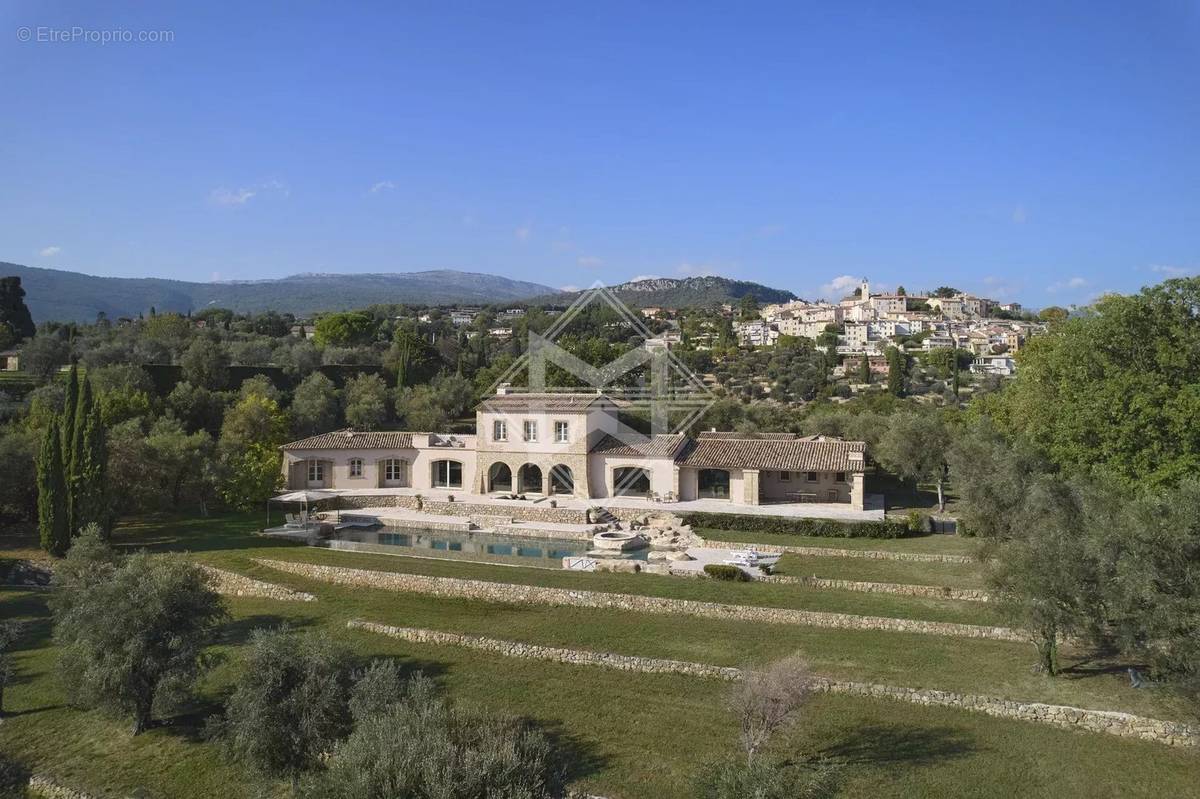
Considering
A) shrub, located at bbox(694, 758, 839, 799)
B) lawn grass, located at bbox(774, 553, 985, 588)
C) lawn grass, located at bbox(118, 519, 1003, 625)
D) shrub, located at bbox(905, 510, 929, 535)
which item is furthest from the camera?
shrub, located at bbox(905, 510, 929, 535)

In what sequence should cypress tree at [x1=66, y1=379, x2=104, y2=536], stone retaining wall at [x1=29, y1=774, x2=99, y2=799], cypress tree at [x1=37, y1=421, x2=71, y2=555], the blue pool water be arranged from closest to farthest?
1. stone retaining wall at [x1=29, y1=774, x2=99, y2=799]
2. cypress tree at [x1=37, y1=421, x2=71, y2=555]
3. cypress tree at [x1=66, y1=379, x2=104, y2=536]
4. the blue pool water

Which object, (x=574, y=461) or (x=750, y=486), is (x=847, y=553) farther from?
(x=574, y=461)

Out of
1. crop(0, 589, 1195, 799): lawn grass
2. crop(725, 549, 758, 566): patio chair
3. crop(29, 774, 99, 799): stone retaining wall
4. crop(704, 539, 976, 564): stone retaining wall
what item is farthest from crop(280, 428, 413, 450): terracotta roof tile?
crop(29, 774, 99, 799): stone retaining wall

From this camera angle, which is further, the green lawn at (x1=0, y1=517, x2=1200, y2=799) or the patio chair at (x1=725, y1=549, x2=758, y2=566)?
the patio chair at (x1=725, y1=549, x2=758, y2=566)

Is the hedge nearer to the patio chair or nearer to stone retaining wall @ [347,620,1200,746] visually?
the patio chair

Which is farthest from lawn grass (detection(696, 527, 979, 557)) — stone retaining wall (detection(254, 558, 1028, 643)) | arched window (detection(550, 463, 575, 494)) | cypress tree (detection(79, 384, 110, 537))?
cypress tree (detection(79, 384, 110, 537))

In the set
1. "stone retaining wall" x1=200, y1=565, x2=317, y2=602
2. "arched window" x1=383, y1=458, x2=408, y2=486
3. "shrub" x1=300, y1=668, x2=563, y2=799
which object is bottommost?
"stone retaining wall" x1=200, y1=565, x2=317, y2=602

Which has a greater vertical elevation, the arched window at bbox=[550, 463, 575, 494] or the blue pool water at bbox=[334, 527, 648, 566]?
the arched window at bbox=[550, 463, 575, 494]
